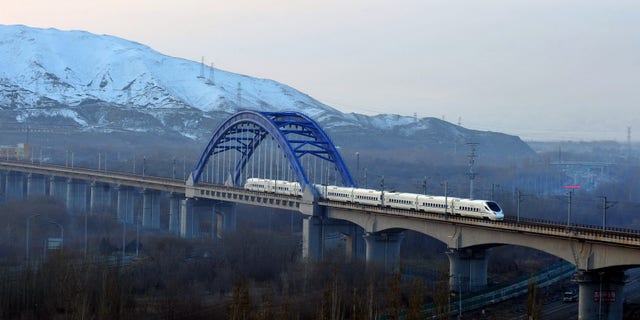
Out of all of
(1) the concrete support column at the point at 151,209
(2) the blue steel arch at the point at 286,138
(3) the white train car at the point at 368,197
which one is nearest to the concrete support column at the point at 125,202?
(1) the concrete support column at the point at 151,209

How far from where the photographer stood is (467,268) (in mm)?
54312

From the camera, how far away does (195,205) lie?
86.1 m

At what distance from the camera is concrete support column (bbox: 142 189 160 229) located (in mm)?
93769

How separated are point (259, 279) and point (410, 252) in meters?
19.0

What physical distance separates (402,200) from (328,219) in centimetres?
915

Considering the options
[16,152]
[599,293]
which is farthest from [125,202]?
[599,293]

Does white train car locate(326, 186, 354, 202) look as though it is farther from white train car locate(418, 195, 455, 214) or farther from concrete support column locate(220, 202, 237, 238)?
concrete support column locate(220, 202, 237, 238)

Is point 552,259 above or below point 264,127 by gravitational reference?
below

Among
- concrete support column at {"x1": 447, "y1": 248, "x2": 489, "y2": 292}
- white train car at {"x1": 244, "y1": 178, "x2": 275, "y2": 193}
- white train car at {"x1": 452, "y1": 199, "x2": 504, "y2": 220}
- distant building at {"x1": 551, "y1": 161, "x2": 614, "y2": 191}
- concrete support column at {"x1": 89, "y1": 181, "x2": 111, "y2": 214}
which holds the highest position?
distant building at {"x1": 551, "y1": 161, "x2": 614, "y2": 191}

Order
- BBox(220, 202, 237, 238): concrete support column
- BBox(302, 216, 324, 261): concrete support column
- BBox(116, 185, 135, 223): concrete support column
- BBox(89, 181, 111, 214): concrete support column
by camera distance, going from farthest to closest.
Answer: BBox(89, 181, 111, 214): concrete support column < BBox(116, 185, 135, 223): concrete support column < BBox(220, 202, 237, 238): concrete support column < BBox(302, 216, 324, 261): concrete support column

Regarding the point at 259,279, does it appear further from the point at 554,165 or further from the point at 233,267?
the point at 554,165

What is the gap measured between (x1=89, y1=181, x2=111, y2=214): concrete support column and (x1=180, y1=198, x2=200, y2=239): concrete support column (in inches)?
754

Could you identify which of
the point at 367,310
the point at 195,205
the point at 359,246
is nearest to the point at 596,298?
the point at 367,310

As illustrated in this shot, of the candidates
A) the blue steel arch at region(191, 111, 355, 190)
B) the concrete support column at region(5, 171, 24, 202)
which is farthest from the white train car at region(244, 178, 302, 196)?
the concrete support column at region(5, 171, 24, 202)
